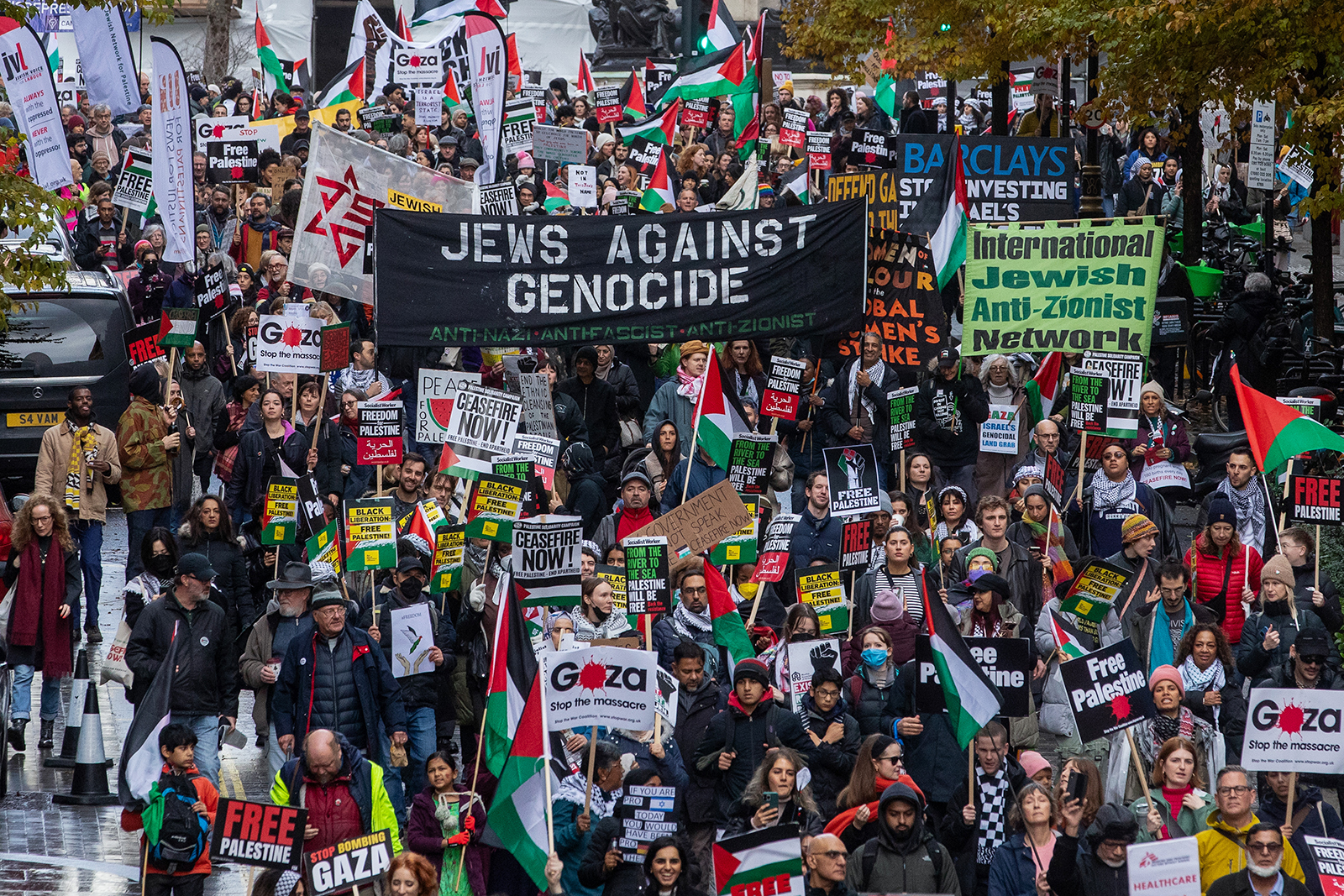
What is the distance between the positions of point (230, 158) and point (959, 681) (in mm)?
15634

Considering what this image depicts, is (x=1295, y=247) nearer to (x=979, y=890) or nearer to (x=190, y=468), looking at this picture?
(x=190, y=468)

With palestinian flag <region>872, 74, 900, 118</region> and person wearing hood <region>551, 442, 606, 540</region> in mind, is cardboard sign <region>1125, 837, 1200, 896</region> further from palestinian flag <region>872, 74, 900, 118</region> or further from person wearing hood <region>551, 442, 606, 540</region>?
palestinian flag <region>872, 74, 900, 118</region>

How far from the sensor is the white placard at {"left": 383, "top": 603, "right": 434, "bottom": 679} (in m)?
11.5

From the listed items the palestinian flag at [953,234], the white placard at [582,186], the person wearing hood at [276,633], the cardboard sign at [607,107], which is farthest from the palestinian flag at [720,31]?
the person wearing hood at [276,633]

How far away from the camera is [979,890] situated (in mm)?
10281

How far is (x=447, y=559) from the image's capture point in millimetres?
12250

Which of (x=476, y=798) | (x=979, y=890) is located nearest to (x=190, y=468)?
(x=476, y=798)

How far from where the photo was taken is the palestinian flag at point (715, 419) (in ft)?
47.1

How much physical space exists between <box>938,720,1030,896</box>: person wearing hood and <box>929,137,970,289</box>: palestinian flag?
7.03 m

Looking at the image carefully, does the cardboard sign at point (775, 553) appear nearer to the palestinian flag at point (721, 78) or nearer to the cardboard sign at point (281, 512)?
the cardboard sign at point (281, 512)

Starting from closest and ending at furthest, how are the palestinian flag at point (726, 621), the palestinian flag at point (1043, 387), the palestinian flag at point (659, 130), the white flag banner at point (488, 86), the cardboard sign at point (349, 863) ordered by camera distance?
the cardboard sign at point (349, 863) < the palestinian flag at point (726, 621) < the palestinian flag at point (1043, 387) < the white flag banner at point (488, 86) < the palestinian flag at point (659, 130)

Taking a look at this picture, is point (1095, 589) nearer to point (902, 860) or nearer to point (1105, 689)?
point (1105, 689)

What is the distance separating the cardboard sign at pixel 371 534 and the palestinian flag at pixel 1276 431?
5.81 m

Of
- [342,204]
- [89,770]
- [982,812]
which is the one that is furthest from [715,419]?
[89,770]
